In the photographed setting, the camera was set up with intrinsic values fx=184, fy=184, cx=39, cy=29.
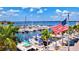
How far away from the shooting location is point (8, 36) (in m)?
2.04

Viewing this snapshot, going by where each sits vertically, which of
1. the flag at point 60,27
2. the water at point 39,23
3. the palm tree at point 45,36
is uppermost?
the water at point 39,23

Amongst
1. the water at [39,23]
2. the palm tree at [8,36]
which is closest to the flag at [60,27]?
the water at [39,23]

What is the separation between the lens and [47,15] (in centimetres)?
204

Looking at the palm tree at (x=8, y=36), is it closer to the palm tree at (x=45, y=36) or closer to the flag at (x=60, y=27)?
the palm tree at (x=45, y=36)

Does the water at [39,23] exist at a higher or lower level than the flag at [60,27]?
higher

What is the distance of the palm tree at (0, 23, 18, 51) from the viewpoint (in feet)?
6.67

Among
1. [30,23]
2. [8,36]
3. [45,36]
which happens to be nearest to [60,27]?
[45,36]

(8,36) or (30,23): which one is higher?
(30,23)

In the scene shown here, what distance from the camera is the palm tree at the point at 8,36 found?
203 cm

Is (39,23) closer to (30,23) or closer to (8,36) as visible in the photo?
(30,23)

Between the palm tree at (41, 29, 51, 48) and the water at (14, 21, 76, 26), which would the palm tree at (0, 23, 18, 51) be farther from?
the palm tree at (41, 29, 51, 48)

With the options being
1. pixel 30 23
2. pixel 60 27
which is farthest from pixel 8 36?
pixel 60 27
